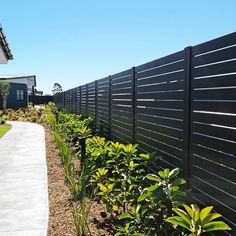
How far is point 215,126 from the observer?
11.8 feet

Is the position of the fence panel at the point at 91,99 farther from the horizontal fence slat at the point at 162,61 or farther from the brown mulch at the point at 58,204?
the horizontal fence slat at the point at 162,61

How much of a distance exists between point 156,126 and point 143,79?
4.18 ft

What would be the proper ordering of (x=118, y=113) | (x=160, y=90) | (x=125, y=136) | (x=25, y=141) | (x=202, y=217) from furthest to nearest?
(x=25, y=141), (x=118, y=113), (x=125, y=136), (x=160, y=90), (x=202, y=217)

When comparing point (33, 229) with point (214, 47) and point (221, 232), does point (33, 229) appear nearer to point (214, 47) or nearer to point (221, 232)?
point (221, 232)

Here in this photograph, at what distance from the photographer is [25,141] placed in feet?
46.4

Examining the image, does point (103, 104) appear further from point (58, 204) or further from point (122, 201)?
point (122, 201)

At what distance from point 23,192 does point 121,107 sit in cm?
285

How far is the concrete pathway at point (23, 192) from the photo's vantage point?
4695mm

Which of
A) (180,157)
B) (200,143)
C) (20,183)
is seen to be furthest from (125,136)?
(200,143)

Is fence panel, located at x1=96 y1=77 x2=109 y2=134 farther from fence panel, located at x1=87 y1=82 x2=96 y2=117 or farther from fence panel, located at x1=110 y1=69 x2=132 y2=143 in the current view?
fence panel, located at x1=87 y1=82 x2=96 y2=117

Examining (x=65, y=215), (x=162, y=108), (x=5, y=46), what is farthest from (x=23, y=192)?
(x=5, y=46)

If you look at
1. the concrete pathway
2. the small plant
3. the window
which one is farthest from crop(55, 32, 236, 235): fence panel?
the window

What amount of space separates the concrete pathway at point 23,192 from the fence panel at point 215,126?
6.40 ft

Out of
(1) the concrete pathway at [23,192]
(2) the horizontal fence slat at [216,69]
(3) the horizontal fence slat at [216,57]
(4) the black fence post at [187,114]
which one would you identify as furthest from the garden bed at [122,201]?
(3) the horizontal fence slat at [216,57]
